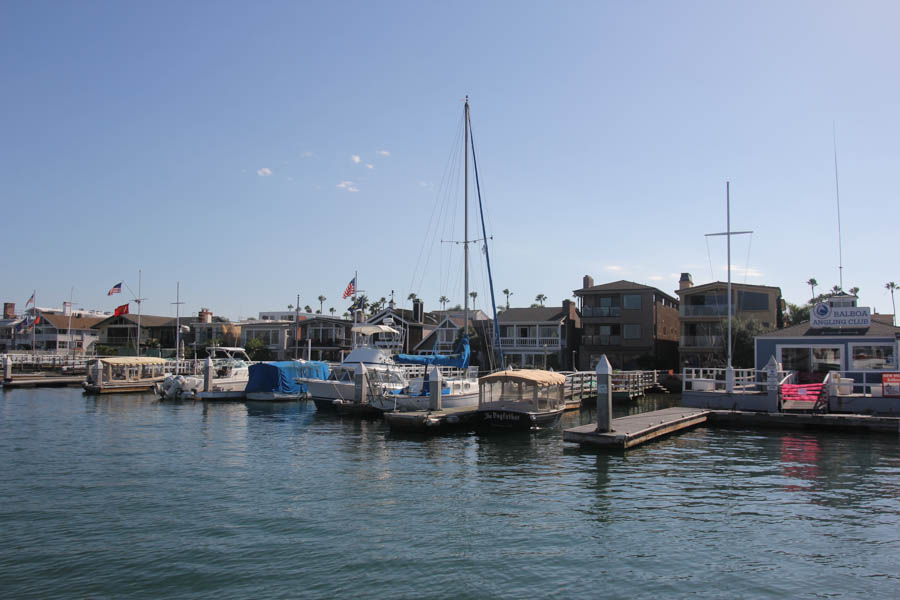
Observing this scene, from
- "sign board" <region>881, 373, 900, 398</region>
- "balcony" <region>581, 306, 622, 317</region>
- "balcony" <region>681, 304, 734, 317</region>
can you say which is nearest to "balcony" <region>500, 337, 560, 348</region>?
"balcony" <region>581, 306, 622, 317</region>

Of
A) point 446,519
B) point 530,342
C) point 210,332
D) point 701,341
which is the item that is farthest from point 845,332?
point 210,332

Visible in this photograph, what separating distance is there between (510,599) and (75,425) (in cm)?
2760

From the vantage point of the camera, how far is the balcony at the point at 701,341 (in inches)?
2105

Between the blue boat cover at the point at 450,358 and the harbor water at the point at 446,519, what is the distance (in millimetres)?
11923

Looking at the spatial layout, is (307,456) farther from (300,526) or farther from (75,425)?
(75,425)

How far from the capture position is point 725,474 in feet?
62.6

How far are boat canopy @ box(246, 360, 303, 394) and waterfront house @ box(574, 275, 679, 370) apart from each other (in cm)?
2955

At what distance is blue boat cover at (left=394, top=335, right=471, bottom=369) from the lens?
37219mm

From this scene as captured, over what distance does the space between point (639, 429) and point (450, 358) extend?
648 inches

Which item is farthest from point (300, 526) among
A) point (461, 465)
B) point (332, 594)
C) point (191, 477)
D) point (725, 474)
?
point (725, 474)

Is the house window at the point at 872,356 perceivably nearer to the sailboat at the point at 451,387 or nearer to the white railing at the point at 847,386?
the white railing at the point at 847,386

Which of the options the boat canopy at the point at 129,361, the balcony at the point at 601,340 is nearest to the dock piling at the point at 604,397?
the balcony at the point at 601,340

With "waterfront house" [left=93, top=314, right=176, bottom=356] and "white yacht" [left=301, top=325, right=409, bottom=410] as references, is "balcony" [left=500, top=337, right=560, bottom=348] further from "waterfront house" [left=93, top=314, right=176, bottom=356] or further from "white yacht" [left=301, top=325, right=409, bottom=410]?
"waterfront house" [left=93, top=314, right=176, bottom=356]

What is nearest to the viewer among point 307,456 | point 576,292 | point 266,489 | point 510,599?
point 510,599
